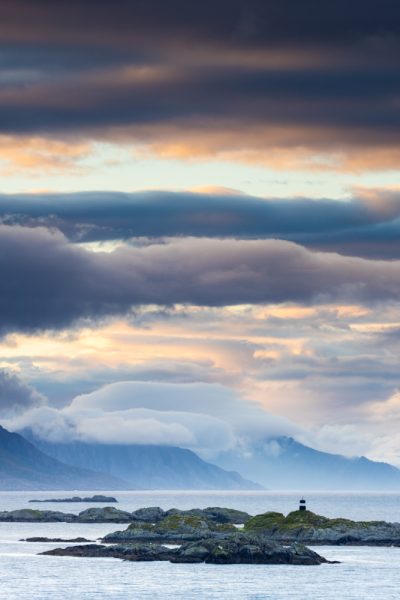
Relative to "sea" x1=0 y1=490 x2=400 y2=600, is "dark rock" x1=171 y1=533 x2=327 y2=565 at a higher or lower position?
higher

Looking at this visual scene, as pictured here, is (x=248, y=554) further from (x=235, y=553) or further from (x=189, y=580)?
(x=189, y=580)

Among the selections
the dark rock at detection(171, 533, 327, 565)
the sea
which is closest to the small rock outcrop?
the dark rock at detection(171, 533, 327, 565)

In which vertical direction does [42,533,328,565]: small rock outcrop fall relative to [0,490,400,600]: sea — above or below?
above

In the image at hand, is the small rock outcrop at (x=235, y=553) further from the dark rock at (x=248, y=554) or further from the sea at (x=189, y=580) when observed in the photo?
the sea at (x=189, y=580)

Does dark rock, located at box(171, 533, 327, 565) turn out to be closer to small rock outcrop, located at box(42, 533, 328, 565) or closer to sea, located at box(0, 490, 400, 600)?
small rock outcrop, located at box(42, 533, 328, 565)

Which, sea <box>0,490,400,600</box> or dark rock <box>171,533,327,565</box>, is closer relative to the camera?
sea <box>0,490,400,600</box>

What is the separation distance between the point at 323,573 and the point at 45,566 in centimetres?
3471

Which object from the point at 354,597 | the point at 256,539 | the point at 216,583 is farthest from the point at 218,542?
the point at 354,597

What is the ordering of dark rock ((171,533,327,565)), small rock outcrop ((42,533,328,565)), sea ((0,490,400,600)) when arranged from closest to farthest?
sea ((0,490,400,600)) < dark rock ((171,533,327,565)) < small rock outcrop ((42,533,328,565))

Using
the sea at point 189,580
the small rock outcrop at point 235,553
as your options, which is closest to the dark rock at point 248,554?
the small rock outcrop at point 235,553

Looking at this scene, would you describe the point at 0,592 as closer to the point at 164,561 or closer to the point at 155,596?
the point at 155,596

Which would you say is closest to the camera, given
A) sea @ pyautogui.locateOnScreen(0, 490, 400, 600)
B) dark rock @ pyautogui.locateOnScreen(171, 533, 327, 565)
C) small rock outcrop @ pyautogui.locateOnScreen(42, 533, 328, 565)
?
sea @ pyautogui.locateOnScreen(0, 490, 400, 600)

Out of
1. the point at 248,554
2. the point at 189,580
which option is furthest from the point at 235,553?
the point at 189,580

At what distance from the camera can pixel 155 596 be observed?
13650 centimetres
